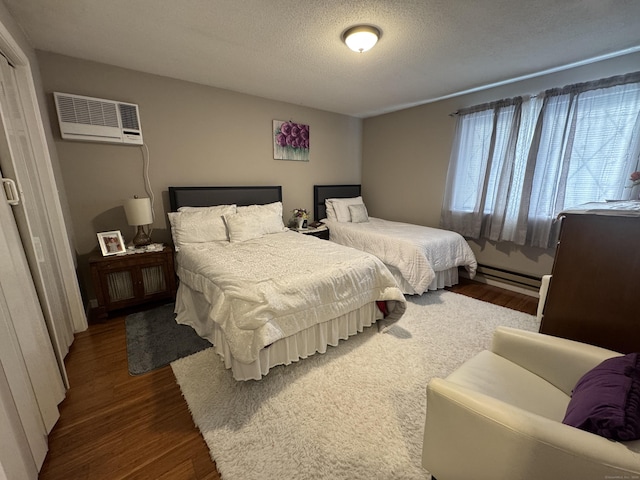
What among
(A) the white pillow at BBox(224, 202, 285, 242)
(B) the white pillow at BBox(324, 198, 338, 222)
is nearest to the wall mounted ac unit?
(A) the white pillow at BBox(224, 202, 285, 242)

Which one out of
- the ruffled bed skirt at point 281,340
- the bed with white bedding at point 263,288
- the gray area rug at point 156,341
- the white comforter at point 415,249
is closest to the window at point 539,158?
the white comforter at point 415,249

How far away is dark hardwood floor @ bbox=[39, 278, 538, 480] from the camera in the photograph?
1.20 meters

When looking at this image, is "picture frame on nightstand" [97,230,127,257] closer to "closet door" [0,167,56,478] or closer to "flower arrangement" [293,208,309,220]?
"closet door" [0,167,56,478]

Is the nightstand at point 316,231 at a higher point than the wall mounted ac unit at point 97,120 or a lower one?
lower

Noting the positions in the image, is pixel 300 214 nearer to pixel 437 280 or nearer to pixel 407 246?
pixel 407 246

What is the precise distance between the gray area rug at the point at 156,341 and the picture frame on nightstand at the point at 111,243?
0.65 metres

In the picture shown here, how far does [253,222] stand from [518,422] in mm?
2686

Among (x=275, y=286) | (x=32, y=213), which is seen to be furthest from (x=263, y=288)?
(x=32, y=213)

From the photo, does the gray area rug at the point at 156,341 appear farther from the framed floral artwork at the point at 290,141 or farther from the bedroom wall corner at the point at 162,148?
the framed floral artwork at the point at 290,141

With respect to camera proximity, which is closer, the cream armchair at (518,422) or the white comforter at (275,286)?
the cream armchair at (518,422)

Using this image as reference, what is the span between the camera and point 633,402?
710mm

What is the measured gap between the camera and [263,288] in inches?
64.1

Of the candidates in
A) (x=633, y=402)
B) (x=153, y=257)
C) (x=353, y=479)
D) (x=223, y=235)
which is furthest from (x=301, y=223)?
(x=633, y=402)

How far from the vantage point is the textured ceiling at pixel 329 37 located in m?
1.67
